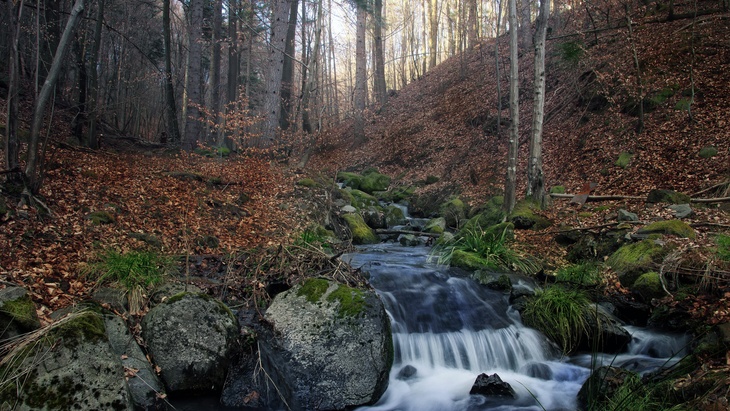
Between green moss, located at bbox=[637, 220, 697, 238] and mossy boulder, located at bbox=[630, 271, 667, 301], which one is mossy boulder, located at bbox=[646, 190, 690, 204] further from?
mossy boulder, located at bbox=[630, 271, 667, 301]

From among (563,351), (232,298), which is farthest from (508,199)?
(232,298)

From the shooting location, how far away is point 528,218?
1035 centimetres

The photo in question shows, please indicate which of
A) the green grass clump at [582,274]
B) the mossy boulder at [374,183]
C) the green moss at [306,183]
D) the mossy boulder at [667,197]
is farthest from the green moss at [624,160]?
the mossy boulder at [374,183]

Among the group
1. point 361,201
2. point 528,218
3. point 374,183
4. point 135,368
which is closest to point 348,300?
point 135,368

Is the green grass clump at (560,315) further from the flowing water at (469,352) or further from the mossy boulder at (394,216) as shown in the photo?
the mossy boulder at (394,216)

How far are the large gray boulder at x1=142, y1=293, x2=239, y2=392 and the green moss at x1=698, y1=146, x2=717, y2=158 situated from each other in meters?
10.7

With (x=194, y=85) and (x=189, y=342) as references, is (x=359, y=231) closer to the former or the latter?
(x=189, y=342)

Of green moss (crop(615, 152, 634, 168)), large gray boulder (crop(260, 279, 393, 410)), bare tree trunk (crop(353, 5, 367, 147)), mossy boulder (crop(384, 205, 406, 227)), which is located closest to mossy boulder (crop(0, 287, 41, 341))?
large gray boulder (crop(260, 279, 393, 410))

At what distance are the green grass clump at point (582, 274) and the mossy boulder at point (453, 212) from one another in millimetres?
5238

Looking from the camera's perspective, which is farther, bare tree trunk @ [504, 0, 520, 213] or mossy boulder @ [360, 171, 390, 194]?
mossy boulder @ [360, 171, 390, 194]

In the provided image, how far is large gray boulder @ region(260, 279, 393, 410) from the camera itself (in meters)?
5.05

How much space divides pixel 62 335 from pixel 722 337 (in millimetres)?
6407

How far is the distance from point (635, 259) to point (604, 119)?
25.6ft

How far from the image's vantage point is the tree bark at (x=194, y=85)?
14312 mm
